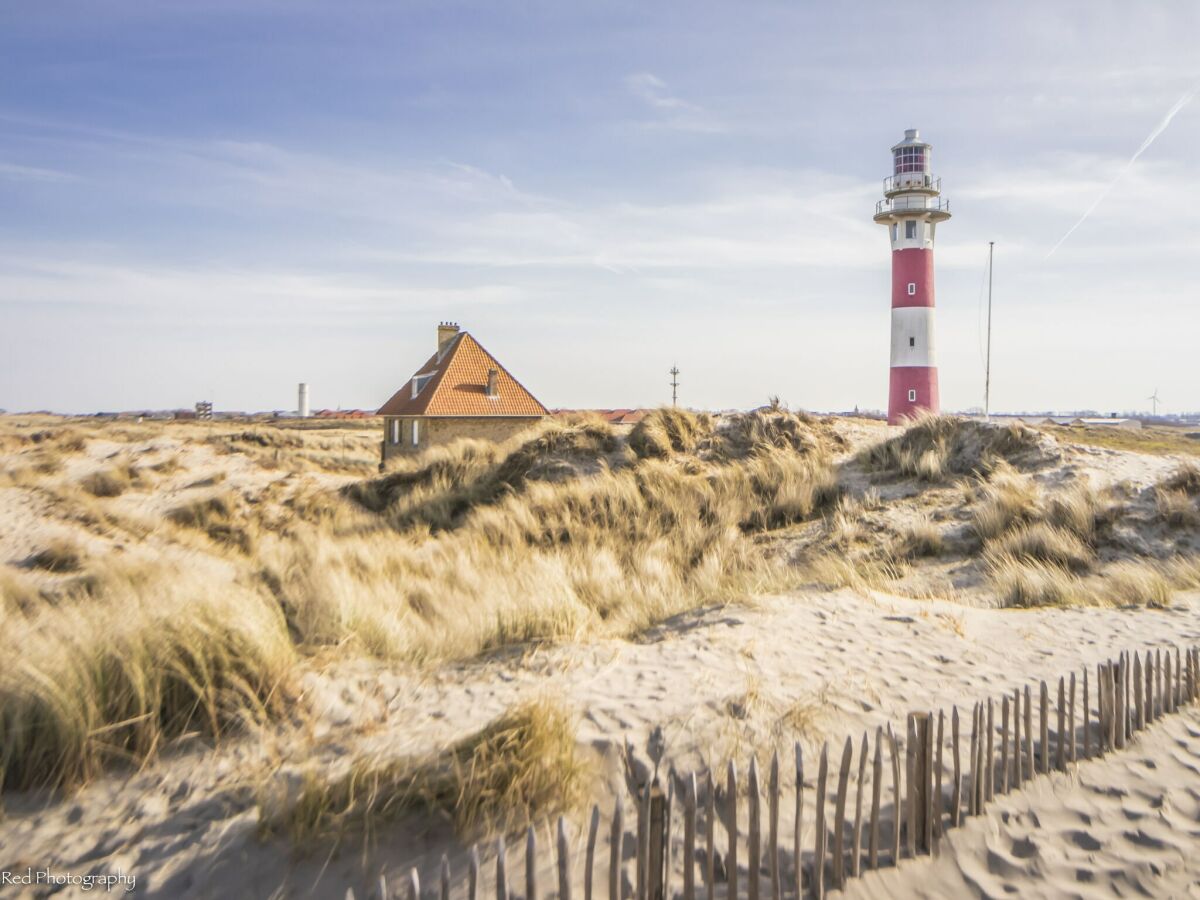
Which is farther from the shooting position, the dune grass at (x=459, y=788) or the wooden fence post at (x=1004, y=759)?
the wooden fence post at (x=1004, y=759)

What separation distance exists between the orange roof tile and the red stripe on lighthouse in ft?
50.6

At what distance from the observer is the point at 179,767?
159 inches

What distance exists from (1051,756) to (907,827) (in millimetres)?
1694

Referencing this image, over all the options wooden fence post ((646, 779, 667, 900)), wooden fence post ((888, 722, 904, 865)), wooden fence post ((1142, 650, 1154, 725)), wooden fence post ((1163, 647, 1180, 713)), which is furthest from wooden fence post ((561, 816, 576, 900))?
wooden fence post ((1163, 647, 1180, 713))

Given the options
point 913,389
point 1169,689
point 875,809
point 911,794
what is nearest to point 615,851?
point 875,809

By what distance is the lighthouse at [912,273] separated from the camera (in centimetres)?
2881

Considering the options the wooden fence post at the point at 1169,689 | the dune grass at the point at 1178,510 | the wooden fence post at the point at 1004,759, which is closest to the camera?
the wooden fence post at the point at 1004,759

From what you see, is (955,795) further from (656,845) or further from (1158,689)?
(1158,689)

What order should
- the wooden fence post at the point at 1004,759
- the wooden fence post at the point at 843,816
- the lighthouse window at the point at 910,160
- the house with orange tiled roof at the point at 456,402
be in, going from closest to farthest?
the wooden fence post at the point at 843,816
the wooden fence post at the point at 1004,759
the house with orange tiled roof at the point at 456,402
the lighthouse window at the point at 910,160

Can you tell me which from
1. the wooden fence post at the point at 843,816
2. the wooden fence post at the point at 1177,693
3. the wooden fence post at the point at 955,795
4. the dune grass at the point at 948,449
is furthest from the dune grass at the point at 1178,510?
the wooden fence post at the point at 843,816

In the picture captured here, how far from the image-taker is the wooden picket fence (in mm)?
2859

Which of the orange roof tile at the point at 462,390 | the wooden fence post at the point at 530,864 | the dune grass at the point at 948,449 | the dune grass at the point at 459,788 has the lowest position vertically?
the dune grass at the point at 459,788

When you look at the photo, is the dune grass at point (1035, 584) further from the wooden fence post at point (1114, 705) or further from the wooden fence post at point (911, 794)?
the wooden fence post at point (911, 794)

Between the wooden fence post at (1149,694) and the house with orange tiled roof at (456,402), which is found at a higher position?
the house with orange tiled roof at (456,402)
